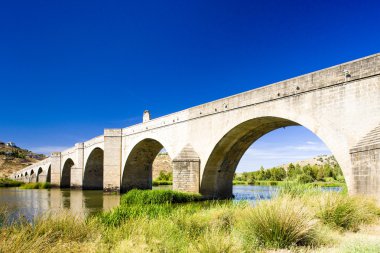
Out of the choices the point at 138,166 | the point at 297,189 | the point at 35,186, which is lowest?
the point at 35,186

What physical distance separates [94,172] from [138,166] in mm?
9878

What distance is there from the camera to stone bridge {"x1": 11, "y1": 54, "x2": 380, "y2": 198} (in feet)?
34.5

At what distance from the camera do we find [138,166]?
2944 cm

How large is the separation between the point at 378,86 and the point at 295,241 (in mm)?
7519

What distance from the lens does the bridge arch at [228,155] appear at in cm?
1695

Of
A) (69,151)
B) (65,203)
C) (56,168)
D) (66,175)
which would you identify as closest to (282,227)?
(65,203)

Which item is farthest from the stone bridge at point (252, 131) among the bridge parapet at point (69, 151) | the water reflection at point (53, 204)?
the bridge parapet at point (69, 151)

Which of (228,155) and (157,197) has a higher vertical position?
(228,155)

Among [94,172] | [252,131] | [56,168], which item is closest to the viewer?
[252,131]

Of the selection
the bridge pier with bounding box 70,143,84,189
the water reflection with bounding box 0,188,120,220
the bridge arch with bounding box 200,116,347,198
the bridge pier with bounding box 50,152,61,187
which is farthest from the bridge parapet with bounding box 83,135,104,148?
the bridge arch with bounding box 200,116,347,198

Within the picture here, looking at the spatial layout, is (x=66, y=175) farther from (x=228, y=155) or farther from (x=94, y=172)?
(x=228, y=155)

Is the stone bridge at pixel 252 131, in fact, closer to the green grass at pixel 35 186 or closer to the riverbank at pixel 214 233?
the riverbank at pixel 214 233

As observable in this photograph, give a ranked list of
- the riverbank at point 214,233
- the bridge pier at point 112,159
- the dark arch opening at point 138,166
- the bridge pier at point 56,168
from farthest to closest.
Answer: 1. the bridge pier at point 56,168
2. the bridge pier at point 112,159
3. the dark arch opening at point 138,166
4. the riverbank at point 214,233

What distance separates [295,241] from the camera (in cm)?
516
